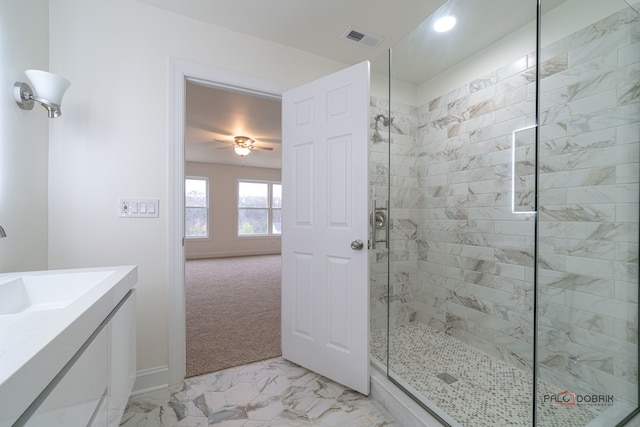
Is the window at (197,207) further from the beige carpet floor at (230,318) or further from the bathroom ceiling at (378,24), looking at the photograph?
the bathroom ceiling at (378,24)

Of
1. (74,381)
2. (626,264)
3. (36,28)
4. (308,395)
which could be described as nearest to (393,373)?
(308,395)

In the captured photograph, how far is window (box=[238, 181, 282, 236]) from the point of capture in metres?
7.66

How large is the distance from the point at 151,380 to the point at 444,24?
317 cm

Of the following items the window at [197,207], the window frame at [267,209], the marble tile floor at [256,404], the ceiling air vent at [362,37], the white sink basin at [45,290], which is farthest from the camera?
the window frame at [267,209]

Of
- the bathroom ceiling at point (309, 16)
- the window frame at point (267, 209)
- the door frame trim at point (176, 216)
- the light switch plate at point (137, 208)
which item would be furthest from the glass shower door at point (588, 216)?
the window frame at point (267, 209)

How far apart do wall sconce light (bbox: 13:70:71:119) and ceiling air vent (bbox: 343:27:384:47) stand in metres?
1.80

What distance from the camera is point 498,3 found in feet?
5.74

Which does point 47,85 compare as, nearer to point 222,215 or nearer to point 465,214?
point 465,214

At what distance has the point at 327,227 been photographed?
1867mm

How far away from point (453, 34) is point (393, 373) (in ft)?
8.06

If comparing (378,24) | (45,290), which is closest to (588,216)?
(378,24)

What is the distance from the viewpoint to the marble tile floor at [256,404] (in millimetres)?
1510

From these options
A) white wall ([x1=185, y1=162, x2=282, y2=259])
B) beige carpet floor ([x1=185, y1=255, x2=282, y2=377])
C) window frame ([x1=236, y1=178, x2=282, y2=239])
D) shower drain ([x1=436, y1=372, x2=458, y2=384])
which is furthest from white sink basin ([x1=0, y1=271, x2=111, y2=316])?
window frame ([x1=236, y1=178, x2=282, y2=239])

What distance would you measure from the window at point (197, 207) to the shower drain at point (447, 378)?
6.53 m
